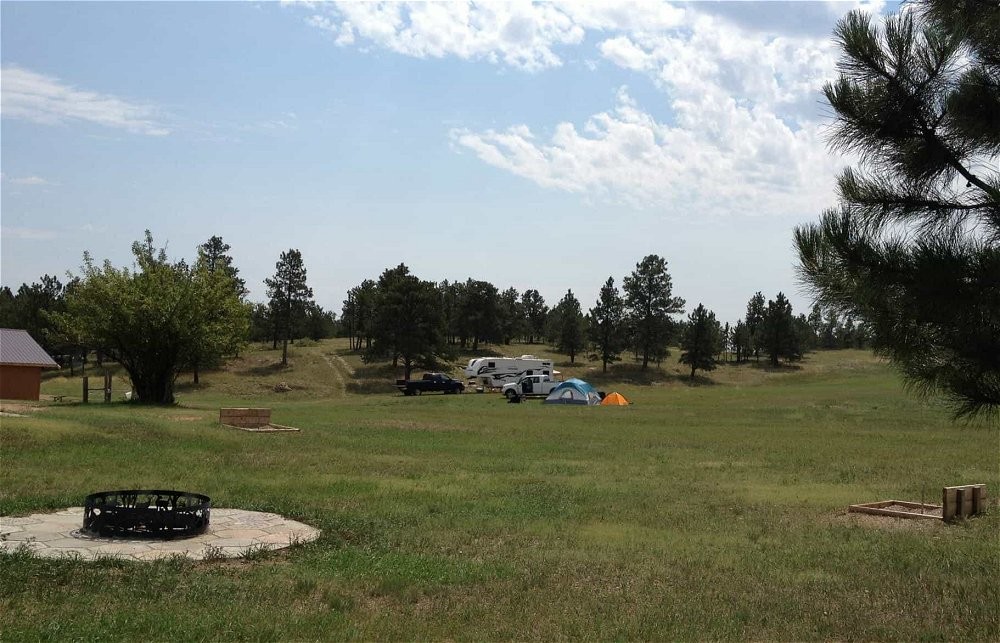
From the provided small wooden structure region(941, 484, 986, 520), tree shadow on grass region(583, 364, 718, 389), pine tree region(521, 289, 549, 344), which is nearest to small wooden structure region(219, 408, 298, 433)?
small wooden structure region(941, 484, 986, 520)

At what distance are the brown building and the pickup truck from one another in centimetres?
2329

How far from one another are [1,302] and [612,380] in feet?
Answer: 175

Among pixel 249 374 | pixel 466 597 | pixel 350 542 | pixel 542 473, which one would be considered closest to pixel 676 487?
pixel 542 473

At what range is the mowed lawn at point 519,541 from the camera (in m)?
5.77

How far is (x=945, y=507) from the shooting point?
35.4 feet

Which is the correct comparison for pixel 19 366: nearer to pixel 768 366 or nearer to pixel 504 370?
pixel 504 370

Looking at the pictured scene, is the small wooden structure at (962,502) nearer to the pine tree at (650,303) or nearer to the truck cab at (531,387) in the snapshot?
the truck cab at (531,387)

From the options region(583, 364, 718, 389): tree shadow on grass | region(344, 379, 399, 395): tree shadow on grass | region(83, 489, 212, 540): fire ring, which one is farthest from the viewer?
region(583, 364, 718, 389): tree shadow on grass

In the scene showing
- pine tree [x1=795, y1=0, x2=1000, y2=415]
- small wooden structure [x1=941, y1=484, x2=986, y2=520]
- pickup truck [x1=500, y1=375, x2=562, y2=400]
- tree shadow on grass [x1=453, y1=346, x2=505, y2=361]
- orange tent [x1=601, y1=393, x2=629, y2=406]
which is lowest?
orange tent [x1=601, y1=393, x2=629, y2=406]

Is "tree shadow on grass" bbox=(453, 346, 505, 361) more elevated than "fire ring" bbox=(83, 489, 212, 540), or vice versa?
"tree shadow on grass" bbox=(453, 346, 505, 361)

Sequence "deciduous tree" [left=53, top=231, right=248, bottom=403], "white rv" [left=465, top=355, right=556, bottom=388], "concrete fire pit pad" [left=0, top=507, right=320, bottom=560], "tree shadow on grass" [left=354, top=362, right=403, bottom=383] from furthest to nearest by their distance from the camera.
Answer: "tree shadow on grass" [left=354, top=362, right=403, bottom=383], "white rv" [left=465, top=355, right=556, bottom=388], "deciduous tree" [left=53, top=231, right=248, bottom=403], "concrete fire pit pad" [left=0, top=507, right=320, bottom=560]

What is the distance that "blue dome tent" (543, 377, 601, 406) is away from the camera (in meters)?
43.1

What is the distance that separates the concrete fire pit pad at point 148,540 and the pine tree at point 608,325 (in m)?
64.3

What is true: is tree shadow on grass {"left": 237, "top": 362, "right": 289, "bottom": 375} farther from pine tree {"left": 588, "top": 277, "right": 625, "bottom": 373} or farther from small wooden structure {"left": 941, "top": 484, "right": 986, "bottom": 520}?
small wooden structure {"left": 941, "top": 484, "right": 986, "bottom": 520}
